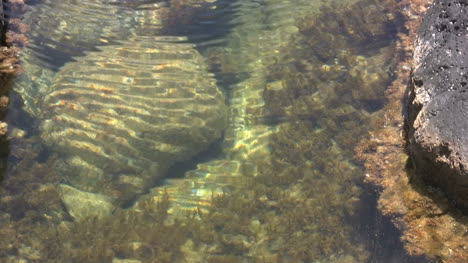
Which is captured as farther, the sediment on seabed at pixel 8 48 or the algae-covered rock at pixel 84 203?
the sediment on seabed at pixel 8 48

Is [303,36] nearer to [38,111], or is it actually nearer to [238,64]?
[238,64]

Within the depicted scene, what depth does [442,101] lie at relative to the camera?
14.5ft

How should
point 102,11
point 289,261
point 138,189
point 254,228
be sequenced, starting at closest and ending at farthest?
point 289,261 < point 254,228 < point 138,189 < point 102,11

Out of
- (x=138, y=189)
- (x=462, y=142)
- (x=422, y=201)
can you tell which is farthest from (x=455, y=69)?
(x=138, y=189)

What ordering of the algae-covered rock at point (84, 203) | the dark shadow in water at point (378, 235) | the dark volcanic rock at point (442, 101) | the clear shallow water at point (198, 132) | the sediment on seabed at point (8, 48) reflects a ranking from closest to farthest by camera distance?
1. the dark volcanic rock at point (442, 101)
2. the dark shadow in water at point (378, 235)
3. the clear shallow water at point (198, 132)
4. the algae-covered rock at point (84, 203)
5. the sediment on seabed at point (8, 48)

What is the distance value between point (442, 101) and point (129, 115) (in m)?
3.59

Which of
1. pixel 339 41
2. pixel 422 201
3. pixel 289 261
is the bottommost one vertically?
pixel 289 261

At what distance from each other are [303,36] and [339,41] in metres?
0.55

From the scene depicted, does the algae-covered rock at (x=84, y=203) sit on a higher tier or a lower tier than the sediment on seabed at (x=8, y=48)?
lower

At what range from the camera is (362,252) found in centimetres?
443

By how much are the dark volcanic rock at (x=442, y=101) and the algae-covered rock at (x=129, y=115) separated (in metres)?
2.46

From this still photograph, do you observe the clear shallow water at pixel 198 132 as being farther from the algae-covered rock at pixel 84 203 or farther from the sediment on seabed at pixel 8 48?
the sediment on seabed at pixel 8 48

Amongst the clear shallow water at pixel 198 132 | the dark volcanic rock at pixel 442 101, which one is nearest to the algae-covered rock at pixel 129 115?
the clear shallow water at pixel 198 132

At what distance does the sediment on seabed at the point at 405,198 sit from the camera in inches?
164
